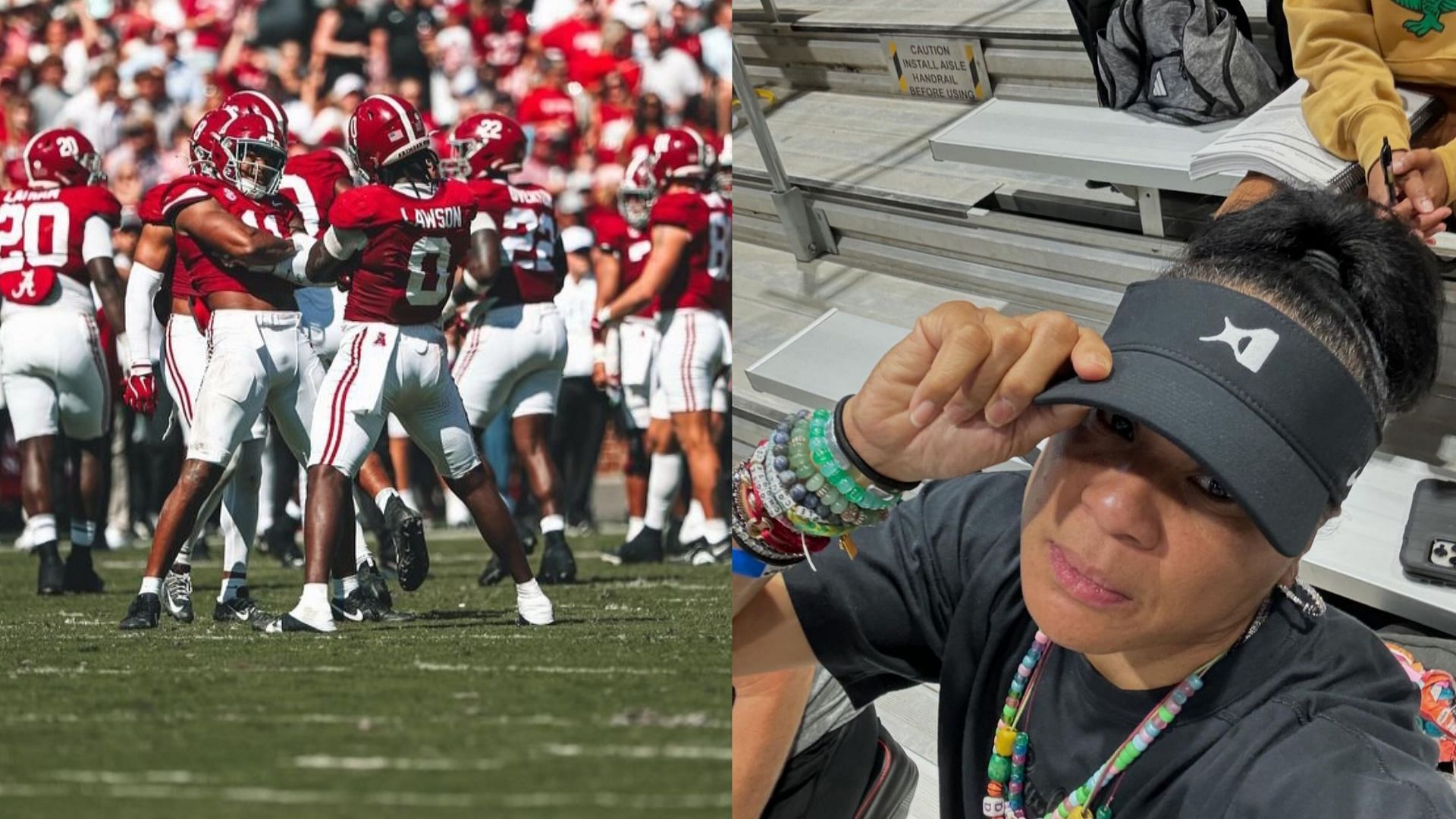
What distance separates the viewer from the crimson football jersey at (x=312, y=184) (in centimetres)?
107

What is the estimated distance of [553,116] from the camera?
106 cm

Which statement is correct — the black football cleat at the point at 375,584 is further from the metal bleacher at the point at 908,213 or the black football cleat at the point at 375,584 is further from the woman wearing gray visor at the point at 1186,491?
the metal bleacher at the point at 908,213

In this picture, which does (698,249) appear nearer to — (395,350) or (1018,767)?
(395,350)

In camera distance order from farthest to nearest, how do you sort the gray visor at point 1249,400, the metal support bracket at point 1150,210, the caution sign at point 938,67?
the caution sign at point 938,67 < the metal support bracket at point 1150,210 < the gray visor at point 1249,400

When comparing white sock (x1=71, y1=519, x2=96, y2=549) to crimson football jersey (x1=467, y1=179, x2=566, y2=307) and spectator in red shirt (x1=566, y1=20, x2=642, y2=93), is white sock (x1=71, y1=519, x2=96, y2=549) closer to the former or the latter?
crimson football jersey (x1=467, y1=179, x2=566, y2=307)

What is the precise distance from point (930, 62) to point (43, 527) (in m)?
2.69

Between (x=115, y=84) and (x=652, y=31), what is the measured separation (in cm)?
48

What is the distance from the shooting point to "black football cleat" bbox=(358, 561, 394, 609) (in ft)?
3.65

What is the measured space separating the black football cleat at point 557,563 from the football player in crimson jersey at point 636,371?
0.04 m

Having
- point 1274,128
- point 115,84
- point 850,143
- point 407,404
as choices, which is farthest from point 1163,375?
point 850,143

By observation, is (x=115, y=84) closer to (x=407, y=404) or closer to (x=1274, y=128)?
(x=407, y=404)

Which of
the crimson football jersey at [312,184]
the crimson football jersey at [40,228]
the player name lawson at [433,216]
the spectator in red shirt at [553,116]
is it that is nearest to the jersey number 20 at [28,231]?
the crimson football jersey at [40,228]

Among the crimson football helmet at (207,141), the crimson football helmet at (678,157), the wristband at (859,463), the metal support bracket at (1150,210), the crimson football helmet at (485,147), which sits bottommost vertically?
the metal support bracket at (1150,210)

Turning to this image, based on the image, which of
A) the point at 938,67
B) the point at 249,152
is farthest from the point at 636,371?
the point at 938,67
